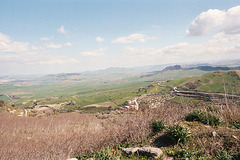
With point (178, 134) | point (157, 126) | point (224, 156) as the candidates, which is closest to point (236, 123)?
point (224, 156)

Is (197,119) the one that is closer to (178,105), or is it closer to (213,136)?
(178,105)

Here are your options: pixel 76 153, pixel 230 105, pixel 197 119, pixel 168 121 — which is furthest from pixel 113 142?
pixel 230 105

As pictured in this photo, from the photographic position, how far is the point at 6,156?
5.73 meters

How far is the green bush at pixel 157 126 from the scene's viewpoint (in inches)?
282

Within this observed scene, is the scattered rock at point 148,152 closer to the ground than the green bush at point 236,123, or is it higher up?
closer to the ground

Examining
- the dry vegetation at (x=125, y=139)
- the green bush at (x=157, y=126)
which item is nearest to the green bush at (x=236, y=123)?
the dry vegetation at (x=125, y=139)

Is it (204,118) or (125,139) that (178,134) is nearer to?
(204,118)

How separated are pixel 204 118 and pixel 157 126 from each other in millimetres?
2976

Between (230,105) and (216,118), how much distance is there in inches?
87.0

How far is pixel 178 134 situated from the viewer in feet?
19.6

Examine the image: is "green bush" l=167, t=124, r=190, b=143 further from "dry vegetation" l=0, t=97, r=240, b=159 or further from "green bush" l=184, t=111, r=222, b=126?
"green bush" l=184, t=111, r=222, b=126

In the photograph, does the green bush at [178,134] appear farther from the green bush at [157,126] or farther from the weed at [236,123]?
the weed at [236,123]

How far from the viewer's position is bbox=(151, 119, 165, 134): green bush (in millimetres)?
7165

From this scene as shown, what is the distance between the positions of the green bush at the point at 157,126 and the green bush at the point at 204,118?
93.1 inches
